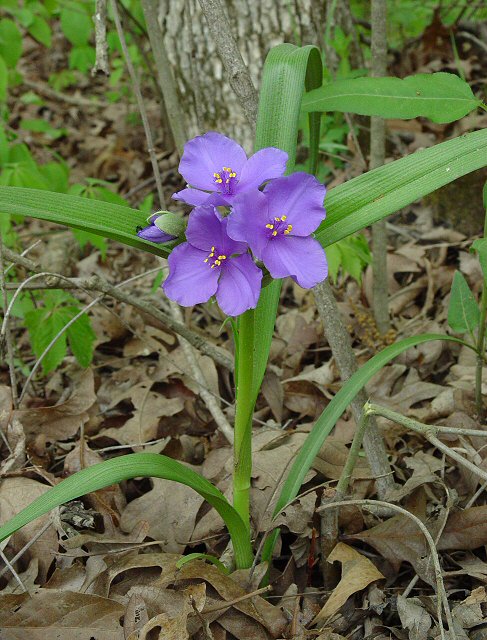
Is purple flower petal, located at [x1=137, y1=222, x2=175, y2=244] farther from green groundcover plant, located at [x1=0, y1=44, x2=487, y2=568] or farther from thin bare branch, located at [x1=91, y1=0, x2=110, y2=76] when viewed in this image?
thin bare branch, located at [x1=91, y1=0, x2=110, y2=76]

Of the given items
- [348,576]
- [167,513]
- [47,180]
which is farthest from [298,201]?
[47,180]

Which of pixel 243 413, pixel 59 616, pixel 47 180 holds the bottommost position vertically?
pixel 59 616

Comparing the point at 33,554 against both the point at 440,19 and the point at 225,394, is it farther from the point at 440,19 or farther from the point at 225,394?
the point at 440,19

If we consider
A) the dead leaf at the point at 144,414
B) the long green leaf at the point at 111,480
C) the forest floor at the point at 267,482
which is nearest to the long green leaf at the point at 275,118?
the forest floor at the point at 267,482

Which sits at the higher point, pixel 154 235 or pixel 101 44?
pixel 101 44

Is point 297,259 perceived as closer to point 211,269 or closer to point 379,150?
point 211,269

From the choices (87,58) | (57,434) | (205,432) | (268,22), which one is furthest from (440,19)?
(57,434)
